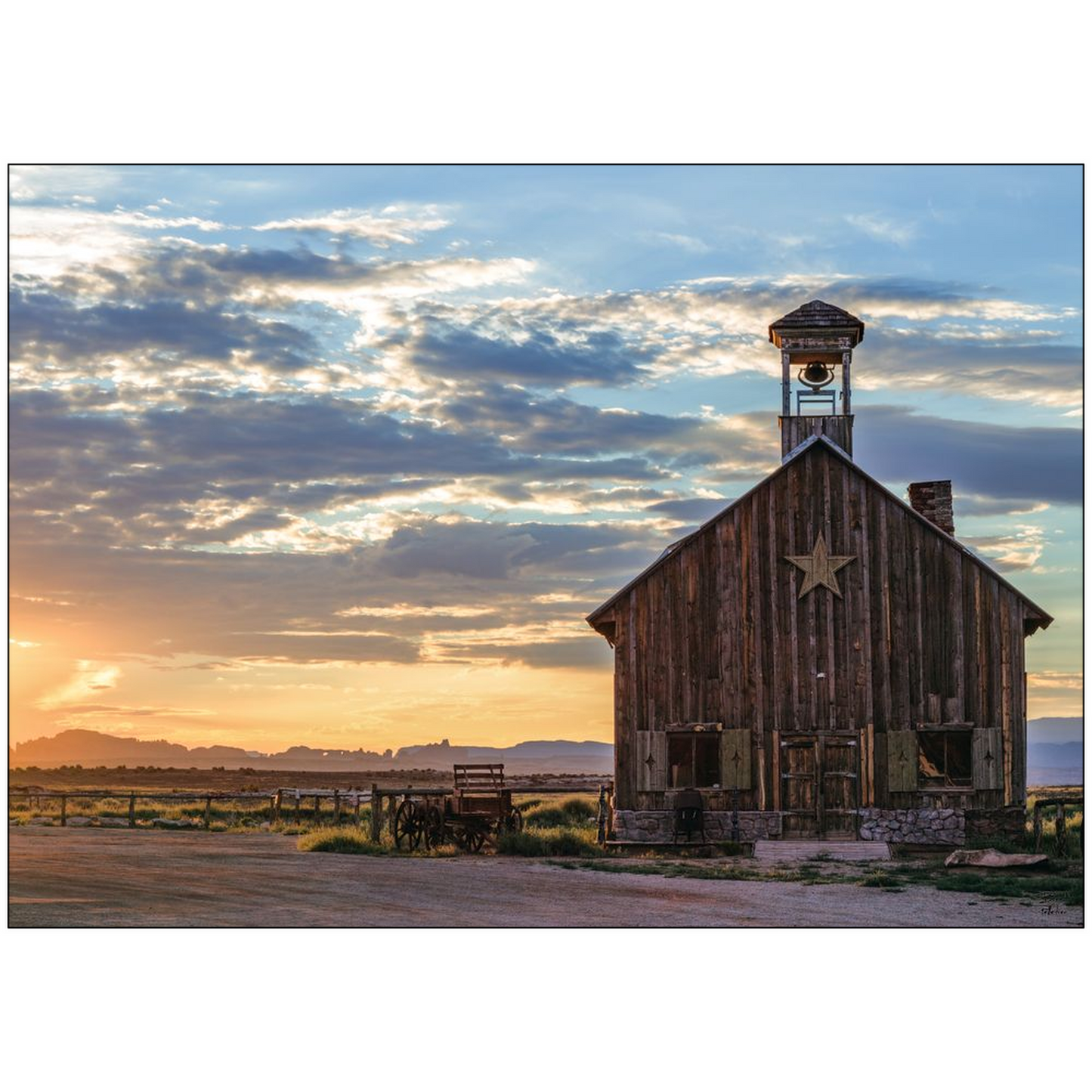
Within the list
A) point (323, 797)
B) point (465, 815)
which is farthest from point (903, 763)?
point (323, 797)

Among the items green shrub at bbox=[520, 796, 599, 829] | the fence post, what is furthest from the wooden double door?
green shrub at bbox=[520, 796, 599, 829]

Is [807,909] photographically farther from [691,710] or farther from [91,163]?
[91,163]

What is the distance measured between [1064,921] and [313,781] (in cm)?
9313

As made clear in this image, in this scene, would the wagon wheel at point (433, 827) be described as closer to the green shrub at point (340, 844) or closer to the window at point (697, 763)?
the green shrub at point (340, 844)

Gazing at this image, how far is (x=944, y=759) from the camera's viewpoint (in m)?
30.9

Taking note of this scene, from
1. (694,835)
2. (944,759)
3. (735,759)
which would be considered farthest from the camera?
(944,759)

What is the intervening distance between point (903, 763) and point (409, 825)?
1050cm

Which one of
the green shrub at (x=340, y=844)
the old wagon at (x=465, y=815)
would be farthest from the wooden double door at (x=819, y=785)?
the green shrub at (x=340, y=844)

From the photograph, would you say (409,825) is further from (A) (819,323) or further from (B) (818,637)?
(A) (819,323)

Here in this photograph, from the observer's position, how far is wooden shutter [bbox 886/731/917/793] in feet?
97.5

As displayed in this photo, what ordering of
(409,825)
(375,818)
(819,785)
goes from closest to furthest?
(819,785) → (409,825) → (375,818)

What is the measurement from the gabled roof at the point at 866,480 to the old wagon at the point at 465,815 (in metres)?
4.15

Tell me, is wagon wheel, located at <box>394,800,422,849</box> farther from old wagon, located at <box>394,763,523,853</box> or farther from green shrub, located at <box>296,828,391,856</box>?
green shrub, located at <box>296,828,391,856</box>

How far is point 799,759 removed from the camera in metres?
30.2
